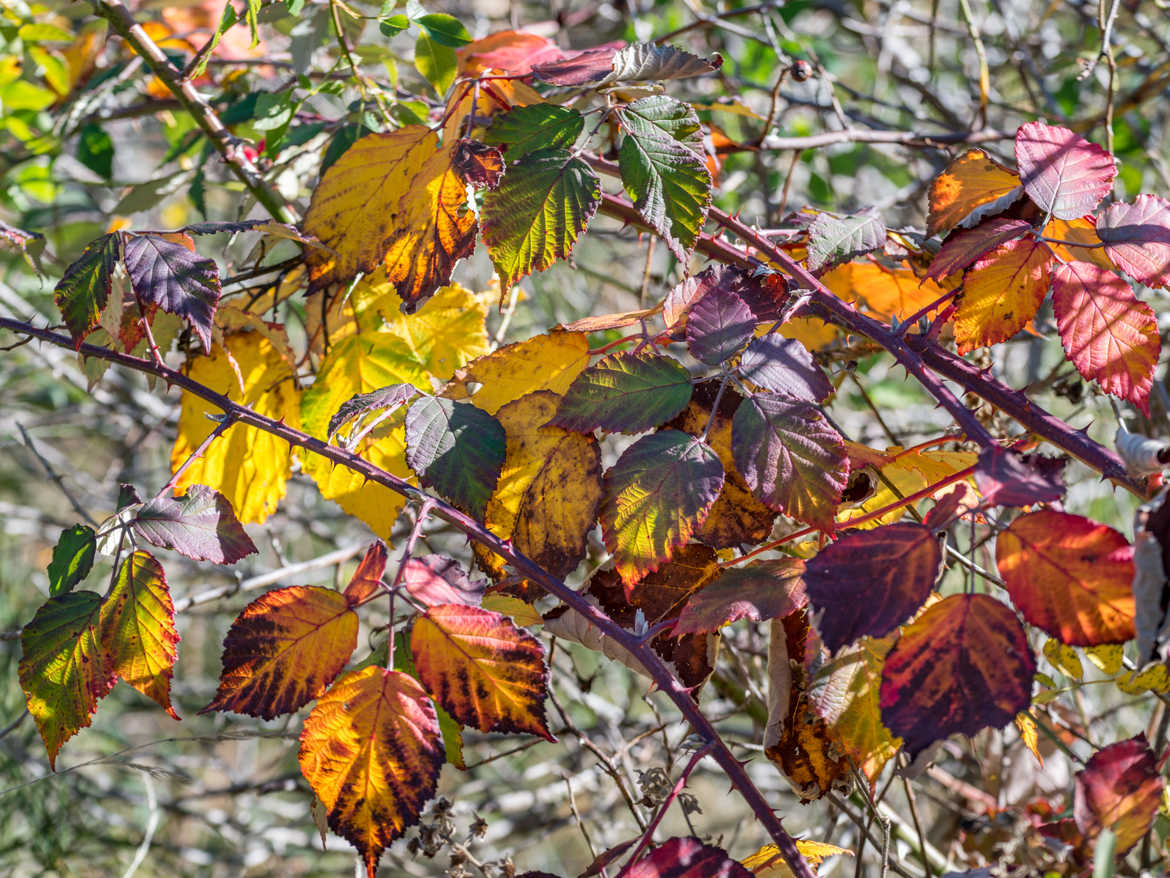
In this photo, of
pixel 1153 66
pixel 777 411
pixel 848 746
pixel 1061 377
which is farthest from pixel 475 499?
pixel 1153 66

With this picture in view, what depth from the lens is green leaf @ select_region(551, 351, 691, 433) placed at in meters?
0.67

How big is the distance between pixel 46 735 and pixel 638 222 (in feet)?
2.06

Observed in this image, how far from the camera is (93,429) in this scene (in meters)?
2.64

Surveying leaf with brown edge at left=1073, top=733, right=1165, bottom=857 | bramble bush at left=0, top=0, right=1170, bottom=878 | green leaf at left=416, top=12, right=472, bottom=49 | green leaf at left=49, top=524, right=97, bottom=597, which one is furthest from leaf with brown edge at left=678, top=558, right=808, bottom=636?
green leaf at left=416, top=12, right=472, bottom=49

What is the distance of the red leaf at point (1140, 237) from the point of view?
27.4 inches

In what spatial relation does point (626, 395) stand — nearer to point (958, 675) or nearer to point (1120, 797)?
point (958, 675)

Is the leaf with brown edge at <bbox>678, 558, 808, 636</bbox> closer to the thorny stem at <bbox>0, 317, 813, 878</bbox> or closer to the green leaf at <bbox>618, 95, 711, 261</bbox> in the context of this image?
the thorny stem at <bbox>0, 317, 813, 878</bbox>

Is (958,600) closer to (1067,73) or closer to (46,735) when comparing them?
(46,735)

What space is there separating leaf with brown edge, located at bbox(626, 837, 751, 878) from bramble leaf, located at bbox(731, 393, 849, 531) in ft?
0.71

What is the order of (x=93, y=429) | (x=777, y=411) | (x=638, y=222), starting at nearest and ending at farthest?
1. (x=777, y=411)
2. (x=638, y=222)
3. (x=93, y=429)

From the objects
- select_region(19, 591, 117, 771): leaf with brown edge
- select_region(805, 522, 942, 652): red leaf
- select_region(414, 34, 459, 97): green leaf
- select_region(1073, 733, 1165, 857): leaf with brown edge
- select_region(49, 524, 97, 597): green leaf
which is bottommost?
Answer: select_region(1073, 733, 1165, 857): leaf with brown edge

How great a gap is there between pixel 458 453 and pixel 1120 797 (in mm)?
488

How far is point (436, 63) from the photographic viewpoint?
3.39ft

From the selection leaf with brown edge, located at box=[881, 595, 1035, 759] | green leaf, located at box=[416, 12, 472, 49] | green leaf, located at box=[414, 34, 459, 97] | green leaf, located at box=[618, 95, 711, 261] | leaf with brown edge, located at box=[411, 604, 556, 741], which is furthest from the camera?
green leaf, located at box=[414, 34, 459, 97]
